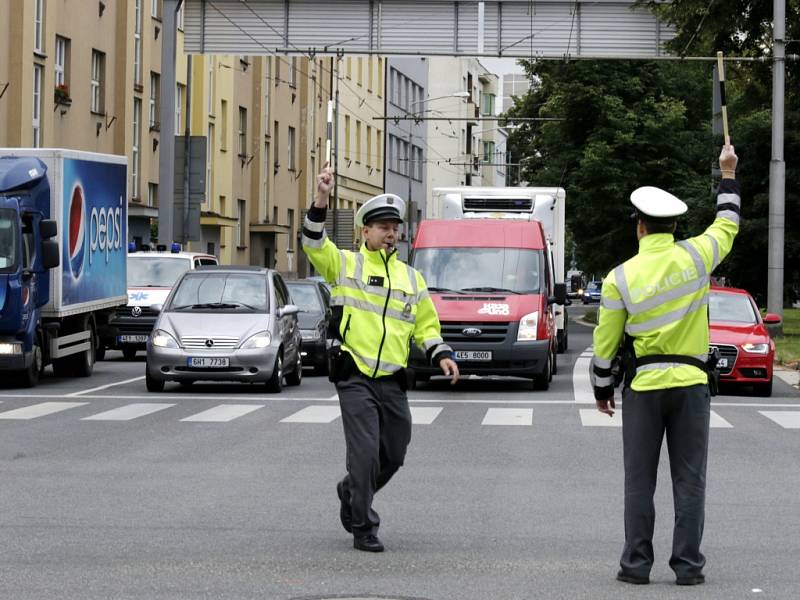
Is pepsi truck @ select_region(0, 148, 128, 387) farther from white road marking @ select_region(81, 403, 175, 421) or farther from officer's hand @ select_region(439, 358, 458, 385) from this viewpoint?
officer's hand @ select_region(439, 358, 458, 385)

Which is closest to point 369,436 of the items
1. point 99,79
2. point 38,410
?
point 38,410

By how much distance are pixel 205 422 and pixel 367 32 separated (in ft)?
75.3

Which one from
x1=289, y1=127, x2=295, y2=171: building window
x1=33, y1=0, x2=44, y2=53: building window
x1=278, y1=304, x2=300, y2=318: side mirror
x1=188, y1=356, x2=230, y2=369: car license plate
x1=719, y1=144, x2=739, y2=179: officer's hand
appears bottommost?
x1=188, y1=356, x2=230, y2=369: car license plate

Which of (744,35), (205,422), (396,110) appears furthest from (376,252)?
(396,110)

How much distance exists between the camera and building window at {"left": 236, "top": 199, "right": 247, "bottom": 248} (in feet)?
193

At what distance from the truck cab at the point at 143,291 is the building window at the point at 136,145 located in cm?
1651

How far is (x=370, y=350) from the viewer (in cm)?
887

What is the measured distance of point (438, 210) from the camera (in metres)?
29.0

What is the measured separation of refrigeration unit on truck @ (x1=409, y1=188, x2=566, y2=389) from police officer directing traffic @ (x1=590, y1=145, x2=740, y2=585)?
14.3 m

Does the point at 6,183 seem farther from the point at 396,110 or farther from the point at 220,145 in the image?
the point at 396,110

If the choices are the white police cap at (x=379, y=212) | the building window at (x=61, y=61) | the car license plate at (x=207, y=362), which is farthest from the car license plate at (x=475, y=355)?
the building window at (x=61, y=61)

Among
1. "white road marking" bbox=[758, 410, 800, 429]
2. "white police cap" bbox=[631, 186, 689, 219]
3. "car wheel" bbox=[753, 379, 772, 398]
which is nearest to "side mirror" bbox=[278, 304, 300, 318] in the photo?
"car wheel" bbox=[753, 379, 772, 398]

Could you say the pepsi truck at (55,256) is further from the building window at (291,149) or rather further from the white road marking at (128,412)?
the building window at (291,149)

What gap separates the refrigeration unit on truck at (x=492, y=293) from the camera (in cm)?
2264
